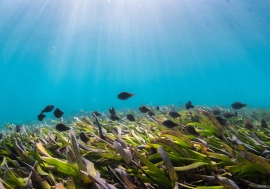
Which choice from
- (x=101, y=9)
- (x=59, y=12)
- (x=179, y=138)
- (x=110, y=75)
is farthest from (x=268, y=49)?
(x=110, y=75)

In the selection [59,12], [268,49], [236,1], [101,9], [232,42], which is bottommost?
[268,49]

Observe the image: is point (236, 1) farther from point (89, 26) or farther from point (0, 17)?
point (0, 17)

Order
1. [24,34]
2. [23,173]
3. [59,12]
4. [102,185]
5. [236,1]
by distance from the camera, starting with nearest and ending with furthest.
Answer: [102,185], [23,173], [236,1], [59,12], [24,34]

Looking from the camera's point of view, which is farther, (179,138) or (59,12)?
(59,12)

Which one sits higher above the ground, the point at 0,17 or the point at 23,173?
the point at 0,17

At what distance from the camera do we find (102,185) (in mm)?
1503

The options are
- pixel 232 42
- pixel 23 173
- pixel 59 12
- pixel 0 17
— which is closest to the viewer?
pixel 23 173

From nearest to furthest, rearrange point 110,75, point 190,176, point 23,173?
point 190,176, point 23,173, point 110,75

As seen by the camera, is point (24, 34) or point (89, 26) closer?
point (24, 34)

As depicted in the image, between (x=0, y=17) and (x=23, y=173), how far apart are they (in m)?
42.0

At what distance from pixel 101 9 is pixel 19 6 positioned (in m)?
13.7

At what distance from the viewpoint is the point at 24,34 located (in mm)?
43312

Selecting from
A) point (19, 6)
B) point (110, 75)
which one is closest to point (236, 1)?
point (19, 6)

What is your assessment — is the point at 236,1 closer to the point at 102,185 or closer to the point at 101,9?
the point at 101,9
